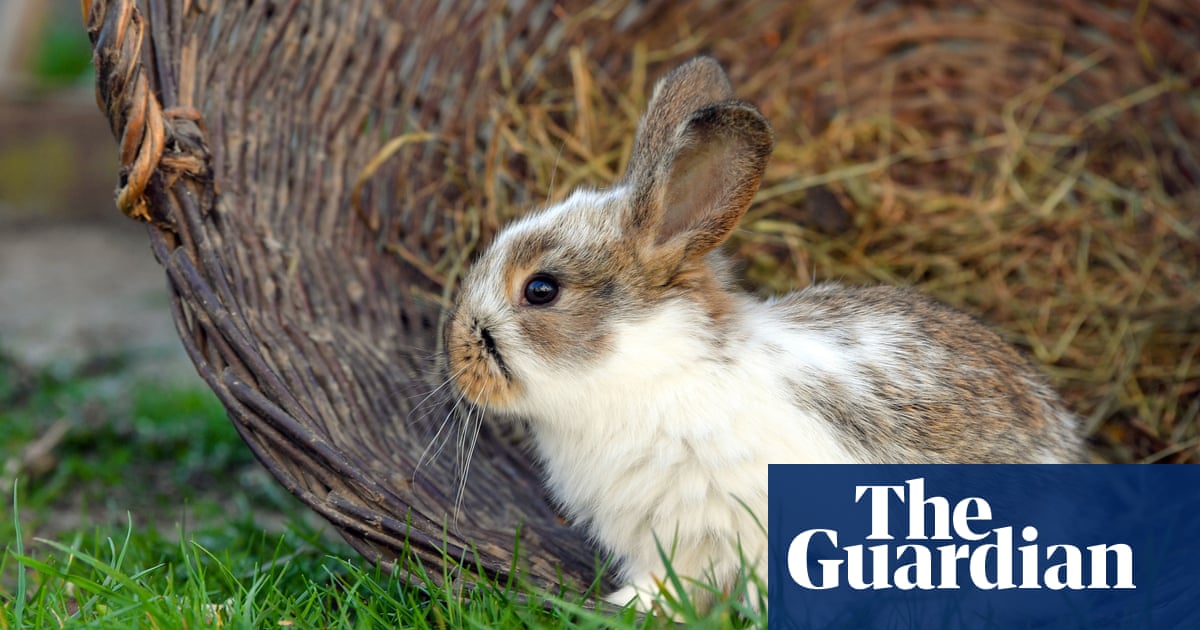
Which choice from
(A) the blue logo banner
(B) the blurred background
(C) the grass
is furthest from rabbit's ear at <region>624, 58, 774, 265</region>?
(B) the blurred background

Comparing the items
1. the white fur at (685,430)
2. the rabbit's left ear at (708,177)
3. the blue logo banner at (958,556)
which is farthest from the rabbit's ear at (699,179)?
the blue logo banner at (958,556)

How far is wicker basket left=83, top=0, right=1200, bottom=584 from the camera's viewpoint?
2691mm

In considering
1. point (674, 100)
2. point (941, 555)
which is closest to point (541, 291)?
point (674, 100)

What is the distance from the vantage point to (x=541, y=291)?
2.60 meters

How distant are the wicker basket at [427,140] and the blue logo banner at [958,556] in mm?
553

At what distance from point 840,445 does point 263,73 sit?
1875mm

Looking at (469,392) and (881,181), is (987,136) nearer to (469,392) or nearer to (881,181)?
(881,181)

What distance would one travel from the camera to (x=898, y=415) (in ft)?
8.55

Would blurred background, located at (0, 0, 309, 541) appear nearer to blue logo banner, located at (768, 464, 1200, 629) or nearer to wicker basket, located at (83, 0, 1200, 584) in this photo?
wicker basket, located at (83, 0, 1200, 584)

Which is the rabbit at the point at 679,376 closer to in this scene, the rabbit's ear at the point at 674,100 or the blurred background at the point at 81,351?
the rabbit's ear at the point at 674,100

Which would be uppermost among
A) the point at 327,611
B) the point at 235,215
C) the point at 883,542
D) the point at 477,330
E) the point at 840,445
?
the point at 235,215

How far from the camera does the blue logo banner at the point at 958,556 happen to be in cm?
240

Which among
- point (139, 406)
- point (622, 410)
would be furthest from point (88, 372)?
point (622, 410)

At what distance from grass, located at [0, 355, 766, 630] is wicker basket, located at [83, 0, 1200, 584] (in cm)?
15
